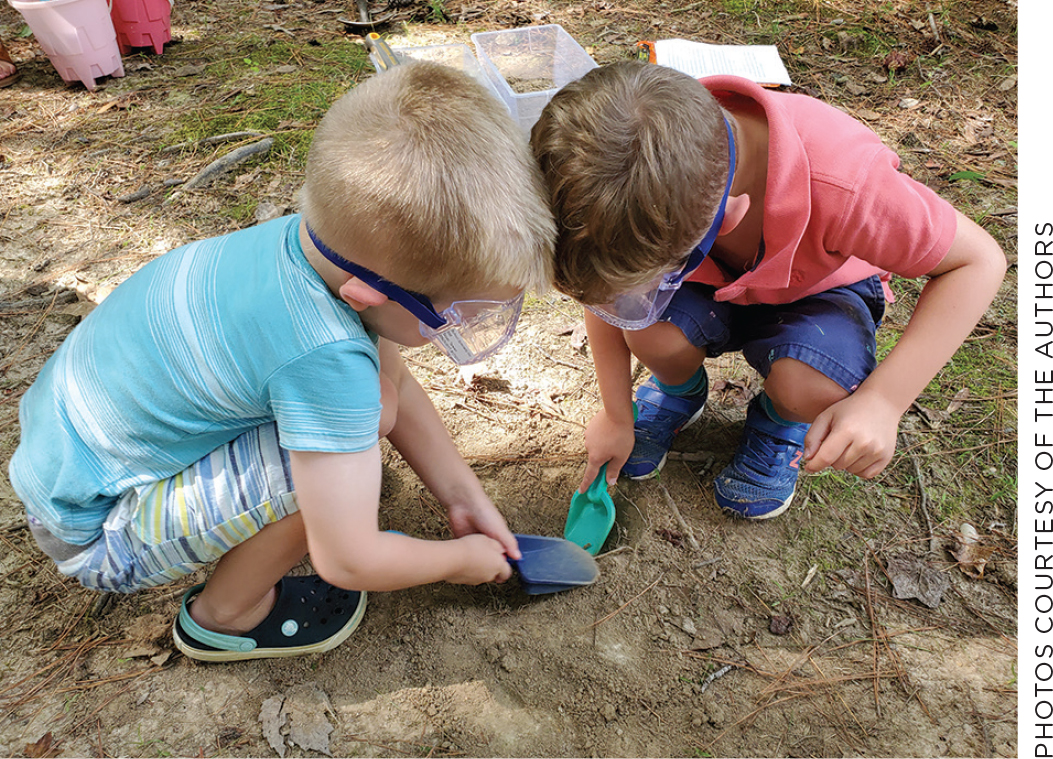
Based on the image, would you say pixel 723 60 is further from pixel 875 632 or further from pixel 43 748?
pixel 43 748

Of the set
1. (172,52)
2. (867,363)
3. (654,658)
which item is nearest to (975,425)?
(867,363)

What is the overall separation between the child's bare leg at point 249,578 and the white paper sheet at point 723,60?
7.69ft

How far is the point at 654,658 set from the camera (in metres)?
1.55

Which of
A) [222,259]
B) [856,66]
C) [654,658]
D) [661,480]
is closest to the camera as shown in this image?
[222,259]

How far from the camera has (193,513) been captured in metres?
1.29

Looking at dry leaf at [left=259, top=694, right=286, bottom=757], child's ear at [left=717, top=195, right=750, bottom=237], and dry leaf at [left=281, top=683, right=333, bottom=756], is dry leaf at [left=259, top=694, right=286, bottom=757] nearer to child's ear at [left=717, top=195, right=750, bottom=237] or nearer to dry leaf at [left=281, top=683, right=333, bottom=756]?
dry leaf at [left=281, top=683, right=333, bottom=756]

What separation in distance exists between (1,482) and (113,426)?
2.70 ft

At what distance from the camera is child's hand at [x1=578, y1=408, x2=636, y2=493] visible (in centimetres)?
174

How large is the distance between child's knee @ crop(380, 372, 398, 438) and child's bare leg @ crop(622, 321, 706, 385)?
579mm

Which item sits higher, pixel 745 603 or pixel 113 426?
pixel 113 426

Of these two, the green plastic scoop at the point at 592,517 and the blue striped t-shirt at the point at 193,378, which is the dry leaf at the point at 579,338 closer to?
the green plastic scoop at the point at 592,517

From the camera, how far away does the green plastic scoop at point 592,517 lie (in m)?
1.77

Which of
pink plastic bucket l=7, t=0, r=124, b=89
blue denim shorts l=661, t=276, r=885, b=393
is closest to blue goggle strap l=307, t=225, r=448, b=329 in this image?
blue denim shorts l=661, t=276, r=885, b=393

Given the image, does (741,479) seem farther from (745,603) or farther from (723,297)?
(723,297)
